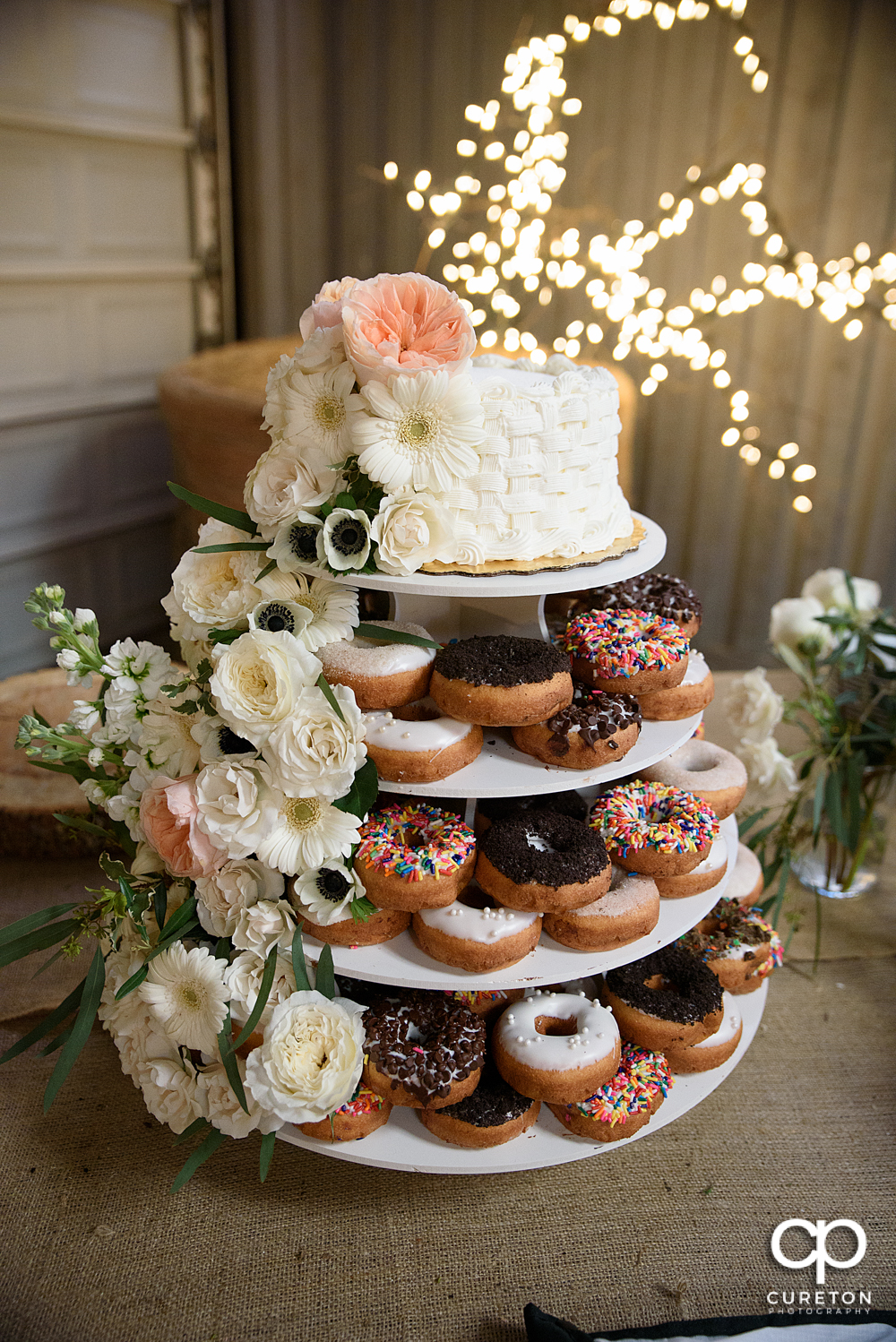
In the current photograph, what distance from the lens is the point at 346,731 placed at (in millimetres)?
1221

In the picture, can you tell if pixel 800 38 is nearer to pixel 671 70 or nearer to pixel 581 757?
pixel 671 70

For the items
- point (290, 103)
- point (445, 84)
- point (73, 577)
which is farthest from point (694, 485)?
point (73, 577)

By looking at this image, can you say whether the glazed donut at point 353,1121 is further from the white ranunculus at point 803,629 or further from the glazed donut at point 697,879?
the white ranunculus at point 803,629

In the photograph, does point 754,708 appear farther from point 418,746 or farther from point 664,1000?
point 418,746

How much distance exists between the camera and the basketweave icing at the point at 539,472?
1.29 metres

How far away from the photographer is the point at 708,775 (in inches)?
66.4

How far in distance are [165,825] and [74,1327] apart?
2.28ft

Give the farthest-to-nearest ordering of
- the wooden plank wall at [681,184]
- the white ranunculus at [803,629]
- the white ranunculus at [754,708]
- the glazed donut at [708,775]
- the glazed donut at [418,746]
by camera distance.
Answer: the wooden plank wall at [681,184] < the white ranunculus at [803,629] < the white ranunculus at [754,708] < the glazed donut at [708,775] < the glazed donut at [418,746]

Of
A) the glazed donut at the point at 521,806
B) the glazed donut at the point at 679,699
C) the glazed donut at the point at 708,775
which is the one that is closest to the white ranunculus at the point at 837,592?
the glazed donut at the point at 708,775

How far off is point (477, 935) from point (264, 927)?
0.30 metres

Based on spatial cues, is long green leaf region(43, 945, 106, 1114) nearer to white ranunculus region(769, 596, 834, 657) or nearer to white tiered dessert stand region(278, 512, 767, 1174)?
white tiered dessert stand region(278, 512, 767, 1174)

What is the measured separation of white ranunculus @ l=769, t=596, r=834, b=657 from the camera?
6.92 feet

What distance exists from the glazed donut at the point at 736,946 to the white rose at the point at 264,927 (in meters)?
0.72

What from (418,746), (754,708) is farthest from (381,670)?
(754,708)
